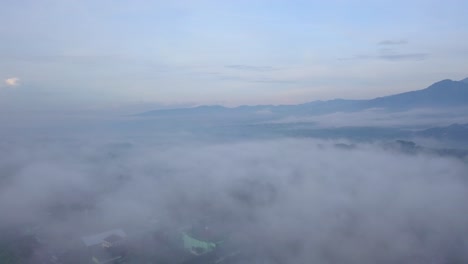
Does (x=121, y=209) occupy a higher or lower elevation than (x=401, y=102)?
lower

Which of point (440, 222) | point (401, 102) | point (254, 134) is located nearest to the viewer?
A: point (440, 222)

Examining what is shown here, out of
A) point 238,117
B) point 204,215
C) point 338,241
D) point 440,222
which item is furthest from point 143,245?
point 238,117

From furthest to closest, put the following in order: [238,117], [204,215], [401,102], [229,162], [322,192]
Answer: [238,117] → [401,102] → [229,162] → [322,192] → [204,215]

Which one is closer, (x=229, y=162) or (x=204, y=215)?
(x=204, y=215)

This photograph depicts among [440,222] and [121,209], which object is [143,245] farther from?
[440,222]

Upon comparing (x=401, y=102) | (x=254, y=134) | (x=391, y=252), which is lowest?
(x=391, y=252)

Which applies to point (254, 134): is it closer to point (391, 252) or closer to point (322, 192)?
point (322, 192)
